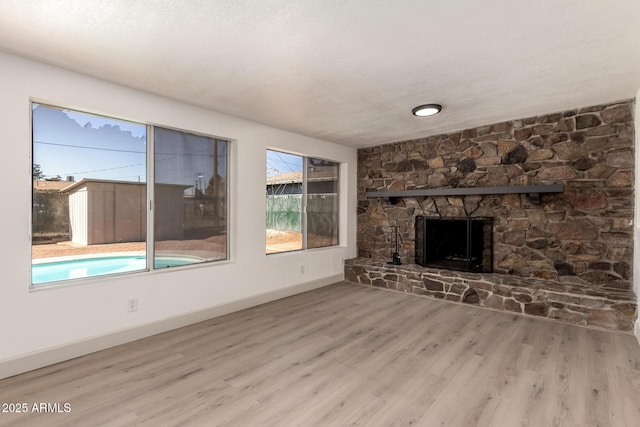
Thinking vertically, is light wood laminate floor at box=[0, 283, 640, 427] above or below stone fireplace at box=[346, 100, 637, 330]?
below

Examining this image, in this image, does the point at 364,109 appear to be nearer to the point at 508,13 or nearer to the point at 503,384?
the point at 508,13

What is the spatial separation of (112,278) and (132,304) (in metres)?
0.31

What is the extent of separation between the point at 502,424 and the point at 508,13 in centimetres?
239

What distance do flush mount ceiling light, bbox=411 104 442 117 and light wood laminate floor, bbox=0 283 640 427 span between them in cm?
233

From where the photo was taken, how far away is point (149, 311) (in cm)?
314

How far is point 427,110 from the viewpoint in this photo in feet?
11.5

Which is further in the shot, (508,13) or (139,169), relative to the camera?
(139,169)

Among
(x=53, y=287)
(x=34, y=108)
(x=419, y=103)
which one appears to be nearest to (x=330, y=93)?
(x=419, y=103)

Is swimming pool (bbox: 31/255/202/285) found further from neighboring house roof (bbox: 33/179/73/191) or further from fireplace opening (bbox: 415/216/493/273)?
fireplace opening (bbox: 415/216/493/273)

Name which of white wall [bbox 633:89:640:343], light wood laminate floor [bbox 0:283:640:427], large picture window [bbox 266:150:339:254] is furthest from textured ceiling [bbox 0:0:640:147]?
light wood laminate floor [bbox 0:283:640:427]

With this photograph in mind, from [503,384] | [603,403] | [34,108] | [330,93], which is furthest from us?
[330,93]

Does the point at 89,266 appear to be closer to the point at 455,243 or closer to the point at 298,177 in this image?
the point at 298,177

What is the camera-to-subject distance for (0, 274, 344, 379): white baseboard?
2.41 metres

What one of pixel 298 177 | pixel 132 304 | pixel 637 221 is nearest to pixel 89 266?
pixel 132 304
